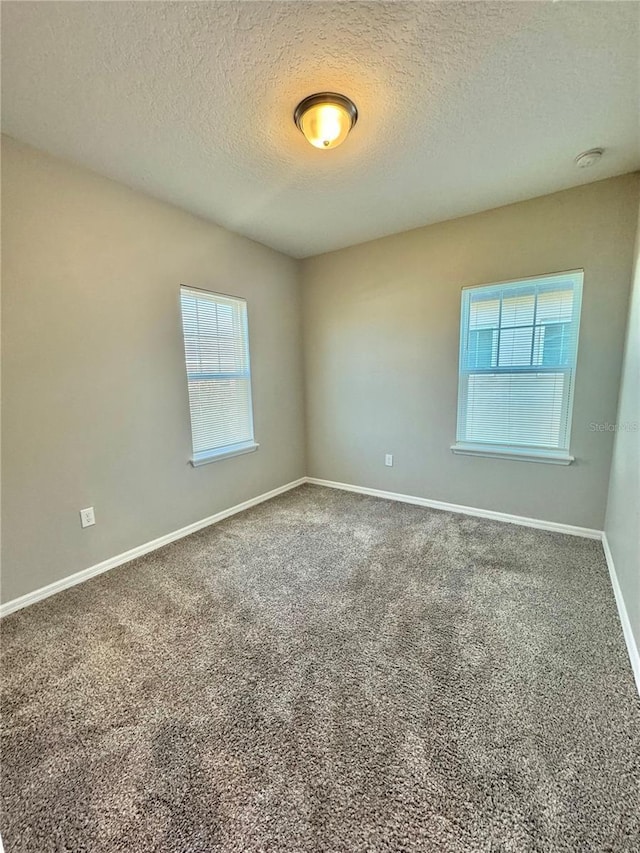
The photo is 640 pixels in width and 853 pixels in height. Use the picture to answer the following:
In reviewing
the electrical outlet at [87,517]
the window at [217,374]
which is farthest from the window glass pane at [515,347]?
the electrical outlet at [87,517]

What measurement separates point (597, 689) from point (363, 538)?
1508 mm

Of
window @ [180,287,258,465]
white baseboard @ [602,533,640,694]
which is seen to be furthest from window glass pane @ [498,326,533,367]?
window @ [180,287,258,465]

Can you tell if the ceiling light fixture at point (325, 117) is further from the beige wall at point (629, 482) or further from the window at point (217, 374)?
the beige wall at point (629, 482)

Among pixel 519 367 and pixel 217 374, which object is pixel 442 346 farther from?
pixel 217 374

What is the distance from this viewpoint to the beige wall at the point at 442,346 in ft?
7.68

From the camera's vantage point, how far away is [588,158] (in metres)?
1.99

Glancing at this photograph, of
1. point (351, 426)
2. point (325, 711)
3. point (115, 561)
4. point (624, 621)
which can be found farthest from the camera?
point (351, 426)

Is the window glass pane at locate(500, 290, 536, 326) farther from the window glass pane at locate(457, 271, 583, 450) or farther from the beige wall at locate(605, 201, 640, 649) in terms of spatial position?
the beige wall at locate(605, 201, 640, 649)

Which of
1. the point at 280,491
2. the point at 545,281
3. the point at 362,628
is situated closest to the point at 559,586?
the point at 362,628

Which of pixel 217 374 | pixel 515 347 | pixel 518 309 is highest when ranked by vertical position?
pixel 518 309

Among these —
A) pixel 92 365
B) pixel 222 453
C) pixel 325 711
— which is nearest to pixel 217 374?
pixel 222 453

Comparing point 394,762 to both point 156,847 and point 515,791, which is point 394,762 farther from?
point 156,847

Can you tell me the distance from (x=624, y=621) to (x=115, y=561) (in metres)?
3.00

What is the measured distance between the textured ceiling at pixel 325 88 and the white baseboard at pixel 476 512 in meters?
2.48
